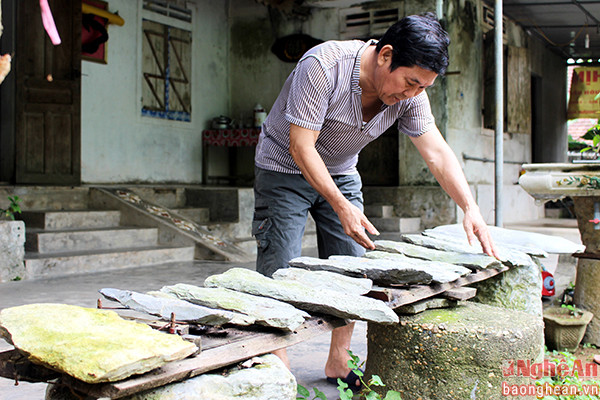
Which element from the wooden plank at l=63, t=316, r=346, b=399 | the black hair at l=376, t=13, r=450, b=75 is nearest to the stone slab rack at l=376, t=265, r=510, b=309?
the wooden plank at l=63, t=316, r=346, b=399

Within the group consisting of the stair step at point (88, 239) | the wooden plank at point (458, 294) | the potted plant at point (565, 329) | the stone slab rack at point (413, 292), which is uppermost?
the stone slab rack at point (413, 292)

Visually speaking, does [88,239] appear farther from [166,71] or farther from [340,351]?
[340,351]

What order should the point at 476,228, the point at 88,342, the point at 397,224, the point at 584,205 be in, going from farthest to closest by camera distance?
the point at 397,224 → the point at 584,205 → the point at 476,228 → the point at 88,342

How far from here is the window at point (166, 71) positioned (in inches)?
353

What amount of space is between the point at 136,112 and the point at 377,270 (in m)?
7.41

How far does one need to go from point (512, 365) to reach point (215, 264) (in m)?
4.46

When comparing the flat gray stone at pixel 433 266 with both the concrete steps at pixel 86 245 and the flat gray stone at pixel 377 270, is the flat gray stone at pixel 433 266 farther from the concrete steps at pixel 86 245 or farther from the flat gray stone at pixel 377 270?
the concrete steps at pixel 86 245

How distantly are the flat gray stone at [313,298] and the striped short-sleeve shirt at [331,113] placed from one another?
656 millimetres

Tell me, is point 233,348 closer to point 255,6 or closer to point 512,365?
point 512,365

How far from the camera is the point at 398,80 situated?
7.13 ft

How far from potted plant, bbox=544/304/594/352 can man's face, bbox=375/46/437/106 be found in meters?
2.26

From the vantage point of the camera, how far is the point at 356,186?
109 inches

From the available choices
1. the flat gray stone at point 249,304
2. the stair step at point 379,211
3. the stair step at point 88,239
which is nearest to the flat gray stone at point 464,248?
the flat gray stone at point 249,304

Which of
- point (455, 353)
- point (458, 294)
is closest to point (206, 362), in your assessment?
point (455, 353)
